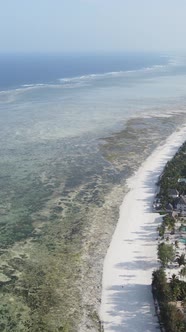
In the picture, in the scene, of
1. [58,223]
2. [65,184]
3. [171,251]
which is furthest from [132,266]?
[65,184]

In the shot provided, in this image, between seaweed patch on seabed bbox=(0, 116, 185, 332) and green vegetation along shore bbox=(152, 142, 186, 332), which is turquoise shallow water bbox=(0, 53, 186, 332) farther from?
green vegetation along shore bbox=(152, 142, 186, 332)

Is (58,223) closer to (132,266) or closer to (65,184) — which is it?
(132,266)

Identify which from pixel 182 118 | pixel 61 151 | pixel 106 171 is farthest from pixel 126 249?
pixel 182 118

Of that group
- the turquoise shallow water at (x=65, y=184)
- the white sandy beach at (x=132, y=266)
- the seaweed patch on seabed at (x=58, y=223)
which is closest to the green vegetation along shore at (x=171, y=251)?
the white sandy beach at (x=132, y=266)

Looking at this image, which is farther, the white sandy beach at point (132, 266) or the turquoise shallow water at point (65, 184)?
the turquoise shallow water at point (65, 184)

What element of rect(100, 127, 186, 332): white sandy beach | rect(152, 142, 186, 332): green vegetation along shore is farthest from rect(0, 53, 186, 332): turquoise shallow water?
rect(152, 142, 186, 332): green vegetation along shore

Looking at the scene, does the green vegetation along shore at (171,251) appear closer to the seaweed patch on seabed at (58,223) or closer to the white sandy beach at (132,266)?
the white sandy beach at (132,266)

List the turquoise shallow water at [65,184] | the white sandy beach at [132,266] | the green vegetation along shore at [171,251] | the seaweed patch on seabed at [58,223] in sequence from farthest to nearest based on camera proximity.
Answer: the turquoise shallow water at [65,184] → the seaweed patch on seabed at [58,223] → the white sandy beach at [132,266] → the green vegetation along shore at [171,251]
